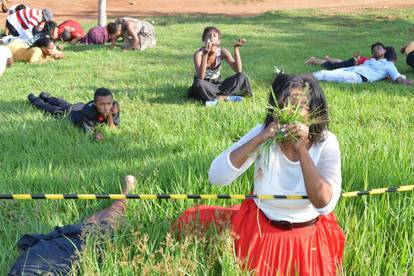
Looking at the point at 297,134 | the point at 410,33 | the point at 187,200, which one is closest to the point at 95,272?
the point at 187,200

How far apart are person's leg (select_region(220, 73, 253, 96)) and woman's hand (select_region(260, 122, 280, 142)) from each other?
4.02 metres

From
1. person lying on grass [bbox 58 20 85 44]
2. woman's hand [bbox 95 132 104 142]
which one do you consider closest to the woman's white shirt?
woman's hand [bbox 95 132 104 142]

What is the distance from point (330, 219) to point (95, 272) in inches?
46.7

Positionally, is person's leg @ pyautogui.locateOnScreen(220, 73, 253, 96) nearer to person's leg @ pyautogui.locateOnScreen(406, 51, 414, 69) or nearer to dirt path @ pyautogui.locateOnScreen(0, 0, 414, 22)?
person's leg @ pyautogui.locateOnScreen(406, 51, 414, 69)

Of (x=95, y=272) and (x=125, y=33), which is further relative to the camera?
(x=125, y=33)

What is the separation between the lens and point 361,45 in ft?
37.0

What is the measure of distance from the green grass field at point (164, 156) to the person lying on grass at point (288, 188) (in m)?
0.15

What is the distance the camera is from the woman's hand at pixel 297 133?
7.38 ft

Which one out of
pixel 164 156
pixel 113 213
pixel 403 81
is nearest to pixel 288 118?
pixel 113 213

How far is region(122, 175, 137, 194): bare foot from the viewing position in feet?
10.9

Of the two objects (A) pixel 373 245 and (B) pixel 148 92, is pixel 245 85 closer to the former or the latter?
(B) pixel 148 92

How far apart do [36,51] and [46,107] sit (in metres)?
4.20

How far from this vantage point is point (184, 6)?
75.4 feet

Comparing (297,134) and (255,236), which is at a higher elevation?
(297,134)
